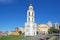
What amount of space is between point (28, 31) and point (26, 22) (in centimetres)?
498

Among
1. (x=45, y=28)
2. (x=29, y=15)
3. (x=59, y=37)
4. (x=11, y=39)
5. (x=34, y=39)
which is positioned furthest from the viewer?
(x=45, y=28)

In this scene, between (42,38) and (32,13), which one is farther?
(32,13)

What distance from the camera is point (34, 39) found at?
8.37 m

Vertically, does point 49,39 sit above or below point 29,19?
below

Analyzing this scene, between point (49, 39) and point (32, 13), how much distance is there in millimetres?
88041

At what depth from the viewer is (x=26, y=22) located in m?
96.8

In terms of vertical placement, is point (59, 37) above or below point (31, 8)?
below

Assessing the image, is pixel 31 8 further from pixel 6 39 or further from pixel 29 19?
pixel 6 39

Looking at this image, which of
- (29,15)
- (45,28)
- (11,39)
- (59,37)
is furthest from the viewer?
(45,28)

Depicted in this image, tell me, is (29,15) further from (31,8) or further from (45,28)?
(45,28)

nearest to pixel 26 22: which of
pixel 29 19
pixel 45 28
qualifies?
pixel 29 19

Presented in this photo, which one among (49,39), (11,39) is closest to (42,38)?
(49,39)

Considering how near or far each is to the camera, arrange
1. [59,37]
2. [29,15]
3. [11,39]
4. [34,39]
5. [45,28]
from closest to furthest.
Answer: [59,37] → [34,39] → [11,39] → [29,15] → [45,28]

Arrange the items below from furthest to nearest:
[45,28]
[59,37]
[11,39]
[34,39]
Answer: [45,28], [11,39], [34,39], [59,37]
